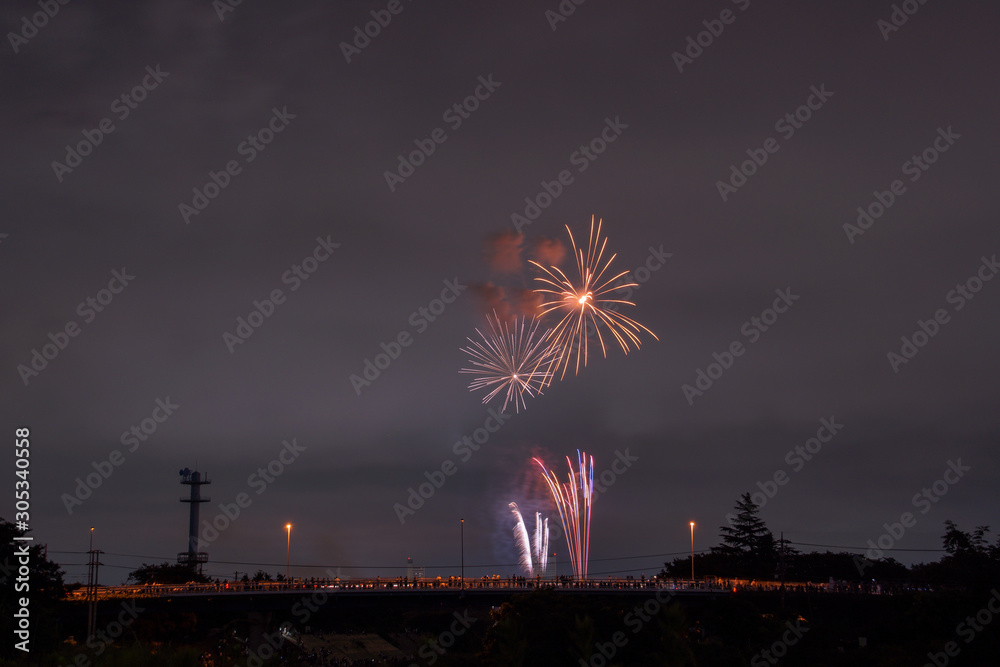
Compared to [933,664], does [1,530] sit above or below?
above

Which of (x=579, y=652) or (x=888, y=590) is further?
(x=888, y=590)

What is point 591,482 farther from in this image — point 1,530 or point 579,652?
point 1,530

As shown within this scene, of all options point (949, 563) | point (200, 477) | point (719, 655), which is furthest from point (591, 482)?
point (200, 477)

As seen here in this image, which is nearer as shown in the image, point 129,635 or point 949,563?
point 129,635

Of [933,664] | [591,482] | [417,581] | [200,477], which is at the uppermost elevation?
[200,477]

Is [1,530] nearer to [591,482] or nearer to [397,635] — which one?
[591,482]

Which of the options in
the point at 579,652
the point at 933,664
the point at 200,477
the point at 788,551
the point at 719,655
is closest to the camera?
the point at 933,664

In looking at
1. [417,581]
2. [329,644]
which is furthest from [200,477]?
[417,581]

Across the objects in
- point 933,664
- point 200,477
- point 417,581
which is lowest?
point 933,664

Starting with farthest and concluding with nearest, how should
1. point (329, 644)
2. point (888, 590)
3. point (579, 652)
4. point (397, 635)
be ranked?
point (397, 635) → point (329, 644) → point (888, 590) → point (579, 652)

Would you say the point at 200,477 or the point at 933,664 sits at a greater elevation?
the point at 200,477
